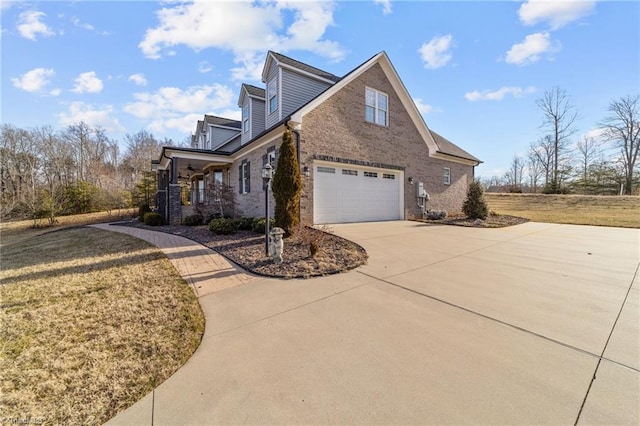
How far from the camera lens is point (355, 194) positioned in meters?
11.6

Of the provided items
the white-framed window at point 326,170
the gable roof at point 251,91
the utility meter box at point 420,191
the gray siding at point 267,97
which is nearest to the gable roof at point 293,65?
the gray siding at point 267,97

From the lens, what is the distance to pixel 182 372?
238 centimetres

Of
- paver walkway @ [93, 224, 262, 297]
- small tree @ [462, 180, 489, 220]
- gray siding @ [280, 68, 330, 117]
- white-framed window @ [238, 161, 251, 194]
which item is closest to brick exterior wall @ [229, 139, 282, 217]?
white-framed window @ [238, 161, 251, 194]

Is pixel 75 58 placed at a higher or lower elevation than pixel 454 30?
lower

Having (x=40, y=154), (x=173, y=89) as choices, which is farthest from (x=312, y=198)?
(x=40, y=154)

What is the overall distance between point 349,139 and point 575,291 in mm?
8959

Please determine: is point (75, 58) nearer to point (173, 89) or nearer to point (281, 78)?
point (281, 78)

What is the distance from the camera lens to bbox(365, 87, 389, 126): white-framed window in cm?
1213

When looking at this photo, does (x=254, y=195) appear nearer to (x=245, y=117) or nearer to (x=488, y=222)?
(x=245, y=117)

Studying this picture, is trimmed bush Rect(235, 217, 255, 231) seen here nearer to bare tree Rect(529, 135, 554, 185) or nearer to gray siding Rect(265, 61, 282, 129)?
gray siding Rect(265, 61, 282, 129)

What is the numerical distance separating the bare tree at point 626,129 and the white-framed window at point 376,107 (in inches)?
1192

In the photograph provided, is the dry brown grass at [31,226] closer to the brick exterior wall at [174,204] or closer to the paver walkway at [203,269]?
the brick exterior wall at [174,204]

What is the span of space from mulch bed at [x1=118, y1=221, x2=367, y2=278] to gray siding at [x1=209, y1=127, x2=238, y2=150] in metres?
13.1

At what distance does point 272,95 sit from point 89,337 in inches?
487
